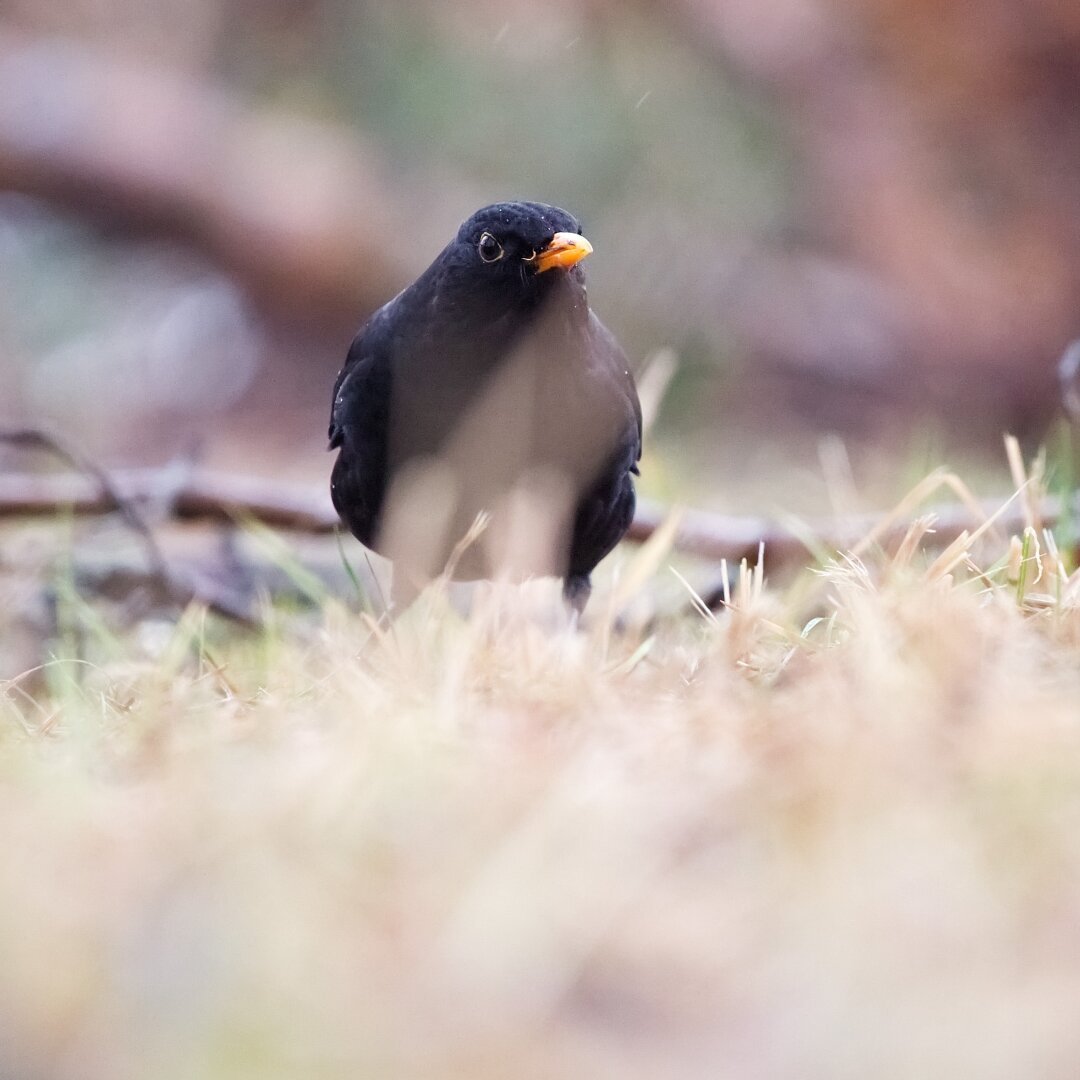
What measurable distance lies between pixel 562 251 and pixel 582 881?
75.4 inches

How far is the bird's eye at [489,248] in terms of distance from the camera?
3.08 meters

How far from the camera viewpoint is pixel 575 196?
→ 8977 millimetres

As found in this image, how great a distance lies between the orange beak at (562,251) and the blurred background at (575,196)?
13.1ft

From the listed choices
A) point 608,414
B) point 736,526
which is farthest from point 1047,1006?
point 736,526

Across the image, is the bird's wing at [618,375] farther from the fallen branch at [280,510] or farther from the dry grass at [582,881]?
the dry grass at [582,881]

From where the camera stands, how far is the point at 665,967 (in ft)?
3.90

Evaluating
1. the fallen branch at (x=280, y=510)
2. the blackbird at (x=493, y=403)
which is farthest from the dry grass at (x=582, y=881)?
the fallen branch at (x=280, y=510)

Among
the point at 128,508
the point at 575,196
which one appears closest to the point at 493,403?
the point at 128,508

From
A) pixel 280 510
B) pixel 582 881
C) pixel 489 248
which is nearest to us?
pixel 582 881

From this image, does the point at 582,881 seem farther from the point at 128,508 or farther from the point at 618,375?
the point at 128,508

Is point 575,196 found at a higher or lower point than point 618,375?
lower

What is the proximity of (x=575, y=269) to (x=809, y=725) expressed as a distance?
1807mm

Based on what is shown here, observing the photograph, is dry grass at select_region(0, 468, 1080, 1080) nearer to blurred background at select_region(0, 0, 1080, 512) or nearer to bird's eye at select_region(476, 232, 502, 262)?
bird's eye at select_region(476, 232, 502, 262)

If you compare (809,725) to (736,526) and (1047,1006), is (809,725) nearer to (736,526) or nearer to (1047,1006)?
(1047,1006)
